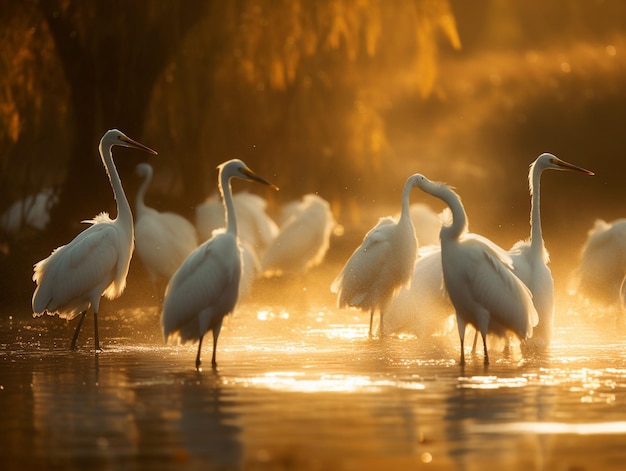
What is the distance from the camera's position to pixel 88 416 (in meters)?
8.23

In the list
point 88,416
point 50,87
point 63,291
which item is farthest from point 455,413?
point 50,87

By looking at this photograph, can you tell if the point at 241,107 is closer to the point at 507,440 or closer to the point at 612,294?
the point at 612,294

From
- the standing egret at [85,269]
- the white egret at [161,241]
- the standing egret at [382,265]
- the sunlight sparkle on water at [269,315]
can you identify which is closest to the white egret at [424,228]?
the sunlight sparkle on water at [269,315]

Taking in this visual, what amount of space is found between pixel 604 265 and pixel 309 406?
8162 millimetres

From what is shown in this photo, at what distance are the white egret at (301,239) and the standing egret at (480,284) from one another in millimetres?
7257

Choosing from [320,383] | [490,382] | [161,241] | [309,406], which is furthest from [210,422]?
[161,241]

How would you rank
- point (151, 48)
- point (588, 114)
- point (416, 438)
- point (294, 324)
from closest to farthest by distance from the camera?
point (416, 438) < point (294, 324) < point (151, 48) < point (588, 114)

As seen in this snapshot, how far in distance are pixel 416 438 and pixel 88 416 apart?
2.04m

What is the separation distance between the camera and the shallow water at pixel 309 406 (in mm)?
6914

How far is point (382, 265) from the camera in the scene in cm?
1441

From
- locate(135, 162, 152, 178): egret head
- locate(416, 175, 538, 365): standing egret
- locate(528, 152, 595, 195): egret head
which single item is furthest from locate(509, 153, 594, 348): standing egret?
locate(135, 162, 152, 178): egret head

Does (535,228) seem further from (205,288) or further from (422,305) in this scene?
(205,288)

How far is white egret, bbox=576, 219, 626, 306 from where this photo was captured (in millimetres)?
15883

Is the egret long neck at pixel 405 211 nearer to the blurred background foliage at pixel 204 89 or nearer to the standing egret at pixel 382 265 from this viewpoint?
the standing egret at pixel 382 265
